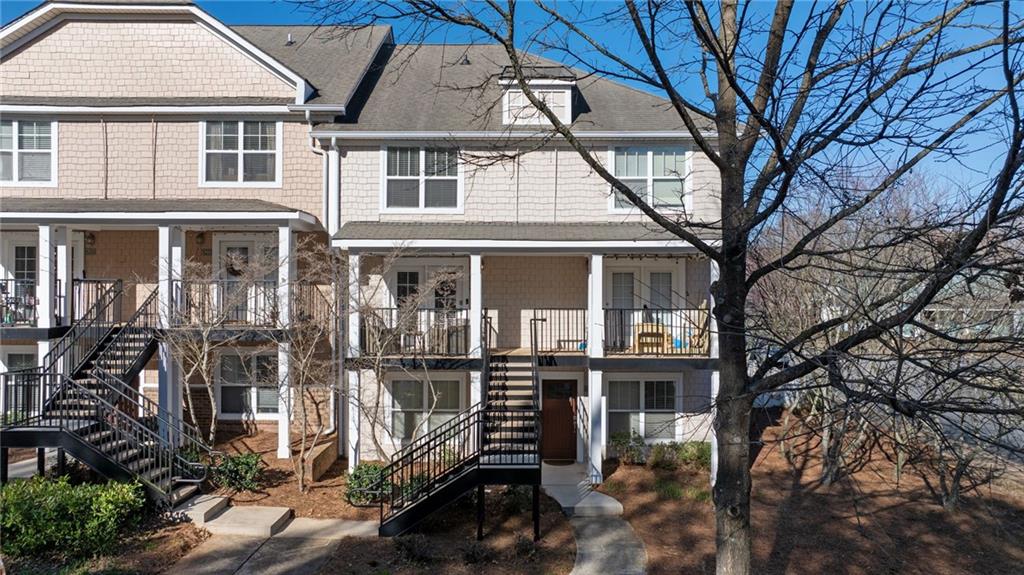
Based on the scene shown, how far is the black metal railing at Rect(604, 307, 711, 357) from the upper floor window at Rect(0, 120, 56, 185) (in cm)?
1326

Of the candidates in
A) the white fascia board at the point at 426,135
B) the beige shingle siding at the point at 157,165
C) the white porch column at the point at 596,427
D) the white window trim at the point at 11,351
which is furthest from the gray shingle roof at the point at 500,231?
the white window trim at the point at 11,351

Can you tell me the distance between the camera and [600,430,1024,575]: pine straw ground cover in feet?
29.6

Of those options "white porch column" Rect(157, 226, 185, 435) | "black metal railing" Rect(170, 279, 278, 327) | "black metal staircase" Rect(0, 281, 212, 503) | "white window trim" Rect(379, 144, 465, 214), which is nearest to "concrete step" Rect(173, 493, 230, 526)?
"black metal staircase" Rect(0, 281, 212, 503)

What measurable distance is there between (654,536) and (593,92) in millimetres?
11031

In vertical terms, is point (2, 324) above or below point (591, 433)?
above

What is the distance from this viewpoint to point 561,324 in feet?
47.0

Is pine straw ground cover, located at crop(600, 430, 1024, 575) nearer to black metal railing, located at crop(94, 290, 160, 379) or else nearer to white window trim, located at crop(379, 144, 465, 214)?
white window trim, located at crop(379, 144, 465, 214)

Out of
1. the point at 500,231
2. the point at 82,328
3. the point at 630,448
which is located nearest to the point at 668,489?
the point at 630,448

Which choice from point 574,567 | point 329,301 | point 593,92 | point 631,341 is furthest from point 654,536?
point 593,92

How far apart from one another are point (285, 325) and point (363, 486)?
378 centimetres

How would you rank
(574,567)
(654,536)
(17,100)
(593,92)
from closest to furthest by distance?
1. (574,567)
2. (654,536)
3. (17,100)
4. (593,92)

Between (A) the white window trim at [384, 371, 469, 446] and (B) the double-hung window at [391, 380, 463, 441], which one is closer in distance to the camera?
(A) the white window trim at [384, 371, 469, 446]

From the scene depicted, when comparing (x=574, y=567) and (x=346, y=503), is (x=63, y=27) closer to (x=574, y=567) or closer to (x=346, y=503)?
(x=346, y=503)

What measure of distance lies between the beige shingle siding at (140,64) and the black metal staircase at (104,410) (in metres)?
4.82
